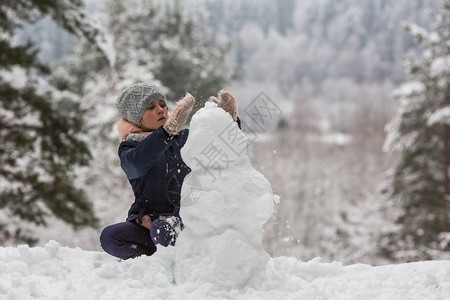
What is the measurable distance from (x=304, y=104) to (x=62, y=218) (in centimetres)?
3231

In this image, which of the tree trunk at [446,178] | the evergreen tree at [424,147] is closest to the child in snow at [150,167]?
the evergreen tree at [424,147]

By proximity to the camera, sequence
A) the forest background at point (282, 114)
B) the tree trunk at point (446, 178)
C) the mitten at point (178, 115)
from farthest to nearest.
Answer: the tree trunk at point (446, 178), the forest background at point (282, 114), the mitten at point (178, 115)

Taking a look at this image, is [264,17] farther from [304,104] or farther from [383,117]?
[383,117]

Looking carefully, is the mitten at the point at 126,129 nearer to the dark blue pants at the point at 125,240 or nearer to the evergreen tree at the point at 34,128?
the dark blue pants at the point at 125,240

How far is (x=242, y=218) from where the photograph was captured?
8.68 ft

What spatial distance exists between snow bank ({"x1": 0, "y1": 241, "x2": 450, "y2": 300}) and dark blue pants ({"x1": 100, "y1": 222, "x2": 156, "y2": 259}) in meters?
0.15

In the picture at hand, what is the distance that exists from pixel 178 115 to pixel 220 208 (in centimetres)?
60

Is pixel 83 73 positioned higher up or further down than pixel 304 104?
further down

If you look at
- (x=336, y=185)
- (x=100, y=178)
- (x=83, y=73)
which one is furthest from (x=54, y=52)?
(x=336, y=185)

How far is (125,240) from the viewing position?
3.09 metres

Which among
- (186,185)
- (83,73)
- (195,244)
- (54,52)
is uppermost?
(54,52)

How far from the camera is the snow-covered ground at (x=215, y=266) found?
245cm

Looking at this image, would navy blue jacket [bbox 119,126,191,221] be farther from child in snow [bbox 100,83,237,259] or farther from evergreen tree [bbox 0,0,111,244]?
evergreen tree [bbox 0,0,111,244]

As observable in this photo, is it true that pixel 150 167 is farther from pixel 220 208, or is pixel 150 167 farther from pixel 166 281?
pixel 166 281
